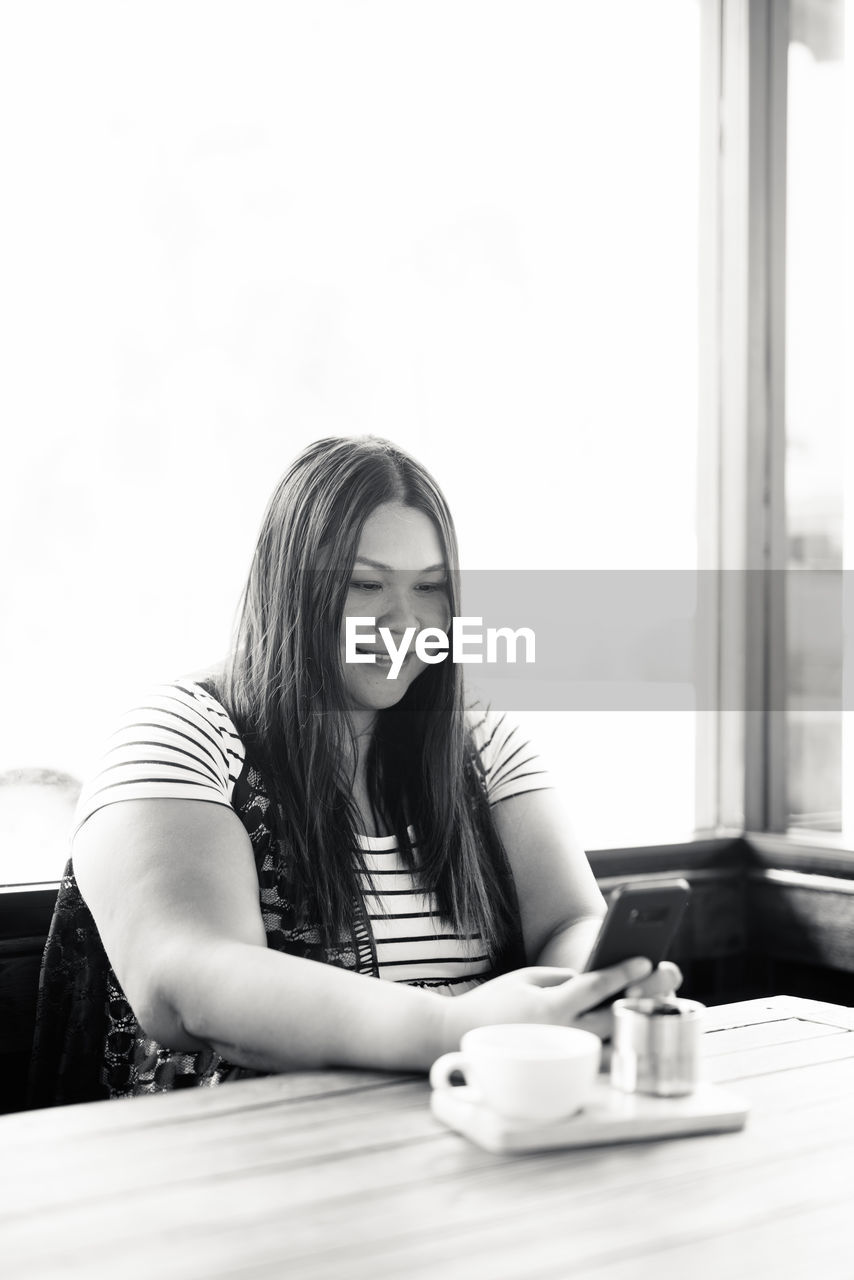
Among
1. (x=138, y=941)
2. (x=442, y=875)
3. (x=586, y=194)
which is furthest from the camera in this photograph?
(x=586, y=194)

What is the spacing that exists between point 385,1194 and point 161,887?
510 millimetres

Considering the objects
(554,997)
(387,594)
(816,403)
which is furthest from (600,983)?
(816,403)

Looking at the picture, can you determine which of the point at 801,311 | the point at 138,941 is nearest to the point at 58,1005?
the point at 138,941

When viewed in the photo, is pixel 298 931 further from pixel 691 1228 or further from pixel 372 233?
pixel 372 233

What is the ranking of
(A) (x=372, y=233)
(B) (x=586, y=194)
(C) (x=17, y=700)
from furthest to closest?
(B) (x=586, y=194) < (A) (x=372, y=233) < (C) (x=17, y=700)

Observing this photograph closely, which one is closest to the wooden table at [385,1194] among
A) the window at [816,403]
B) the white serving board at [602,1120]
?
the white serving board at [602,1120]

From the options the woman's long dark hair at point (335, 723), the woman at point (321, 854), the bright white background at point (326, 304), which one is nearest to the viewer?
the woman at point (321, 854)

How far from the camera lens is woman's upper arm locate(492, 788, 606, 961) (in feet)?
5.50

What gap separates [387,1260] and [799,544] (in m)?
1.99

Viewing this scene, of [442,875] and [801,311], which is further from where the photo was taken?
[801,311]

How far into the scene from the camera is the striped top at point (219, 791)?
57.6 inches

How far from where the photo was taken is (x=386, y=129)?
88.7 inches

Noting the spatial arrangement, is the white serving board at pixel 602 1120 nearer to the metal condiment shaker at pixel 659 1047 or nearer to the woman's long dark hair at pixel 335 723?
the metal condiment shaker at pixel 659 1047

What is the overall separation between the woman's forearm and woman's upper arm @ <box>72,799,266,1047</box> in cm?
2
